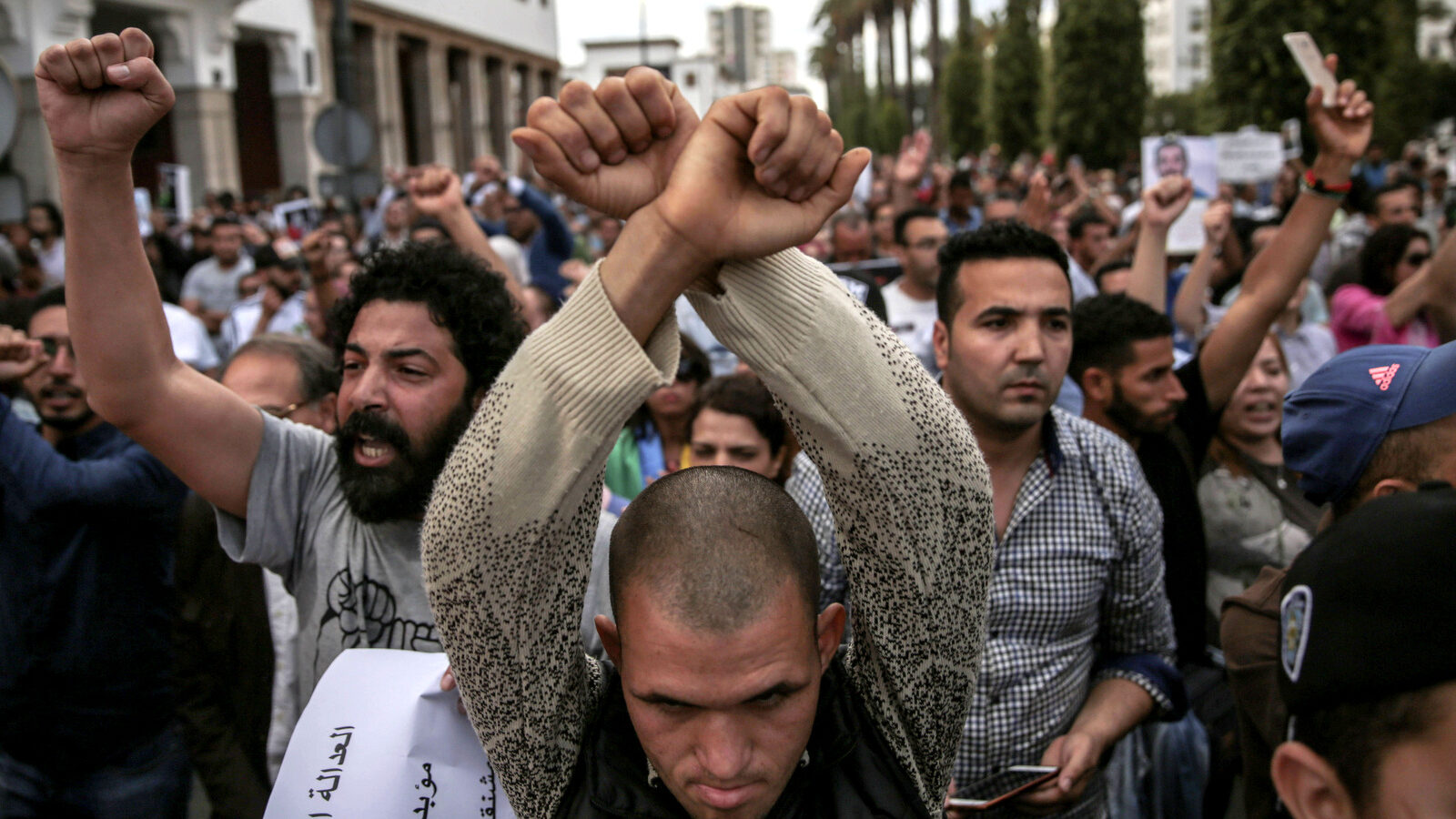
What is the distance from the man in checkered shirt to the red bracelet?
95cm

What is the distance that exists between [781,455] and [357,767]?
2.02m

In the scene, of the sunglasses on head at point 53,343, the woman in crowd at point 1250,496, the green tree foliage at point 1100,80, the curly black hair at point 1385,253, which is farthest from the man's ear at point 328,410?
the green tree foliage at point 1100,80

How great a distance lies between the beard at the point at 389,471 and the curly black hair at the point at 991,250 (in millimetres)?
1368

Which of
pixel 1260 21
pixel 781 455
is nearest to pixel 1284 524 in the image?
pixel 781 455

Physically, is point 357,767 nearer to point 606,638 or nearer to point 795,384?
point 606,638

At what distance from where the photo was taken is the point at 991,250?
9.27 ft

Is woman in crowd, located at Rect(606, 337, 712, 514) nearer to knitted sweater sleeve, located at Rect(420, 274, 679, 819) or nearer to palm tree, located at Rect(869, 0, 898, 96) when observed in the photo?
knitted sweater sleeve, located at Rect(420, 274, 679, 819)

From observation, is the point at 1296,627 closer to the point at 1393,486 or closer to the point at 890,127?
the point at 1393,486

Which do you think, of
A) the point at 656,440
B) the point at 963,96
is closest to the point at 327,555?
the point at 656,440

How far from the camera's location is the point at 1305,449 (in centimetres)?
204

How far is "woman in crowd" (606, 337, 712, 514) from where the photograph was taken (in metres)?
4.25

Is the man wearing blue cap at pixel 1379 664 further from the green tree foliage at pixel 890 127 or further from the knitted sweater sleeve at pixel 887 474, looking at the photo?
the green tree foliage at pixel 890 127

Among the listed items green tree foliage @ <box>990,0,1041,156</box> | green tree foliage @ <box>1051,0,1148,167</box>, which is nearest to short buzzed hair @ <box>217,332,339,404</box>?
green tree foliage @ <box>1051,0,1148,167</box>

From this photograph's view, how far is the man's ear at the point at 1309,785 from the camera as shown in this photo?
1202mm
